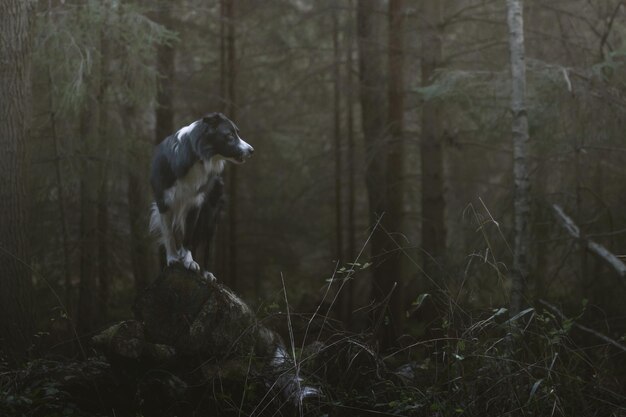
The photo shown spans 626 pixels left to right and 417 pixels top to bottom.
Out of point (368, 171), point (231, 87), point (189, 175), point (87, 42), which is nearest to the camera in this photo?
point (189, 175)

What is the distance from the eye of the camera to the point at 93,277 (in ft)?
47.9

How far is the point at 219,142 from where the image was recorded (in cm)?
708

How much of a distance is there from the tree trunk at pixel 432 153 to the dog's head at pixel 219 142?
7510 millimetres

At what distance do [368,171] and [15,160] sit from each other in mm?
7710

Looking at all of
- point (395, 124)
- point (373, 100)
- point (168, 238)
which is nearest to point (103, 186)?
point (373, 100)

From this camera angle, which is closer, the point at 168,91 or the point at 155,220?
the point at 155,220

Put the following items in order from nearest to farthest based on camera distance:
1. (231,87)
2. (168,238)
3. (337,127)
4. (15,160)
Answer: (168,238)
(15,160)
(231,87)
(337,127)

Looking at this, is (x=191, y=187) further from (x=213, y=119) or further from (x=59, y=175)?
(x=59, y=175)

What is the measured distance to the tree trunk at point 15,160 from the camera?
8461 millimetres

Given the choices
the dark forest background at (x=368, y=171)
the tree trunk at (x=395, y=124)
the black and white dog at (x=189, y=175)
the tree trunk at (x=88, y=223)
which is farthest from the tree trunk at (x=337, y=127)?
the black and white dog at (x=189, y=175)

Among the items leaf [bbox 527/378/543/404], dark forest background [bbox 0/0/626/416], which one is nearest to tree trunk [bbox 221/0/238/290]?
dark forest background [bbox 0/0/626/416]

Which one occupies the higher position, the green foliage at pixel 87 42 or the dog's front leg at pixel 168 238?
Result: the green foliage at pixel 87 42

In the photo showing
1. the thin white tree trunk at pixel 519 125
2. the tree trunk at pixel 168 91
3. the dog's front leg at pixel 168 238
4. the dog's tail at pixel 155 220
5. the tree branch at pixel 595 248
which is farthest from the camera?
the tree trunk at pixel 168 91

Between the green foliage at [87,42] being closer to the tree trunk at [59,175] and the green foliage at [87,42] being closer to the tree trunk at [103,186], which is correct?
the tree trunk at [59,175]
